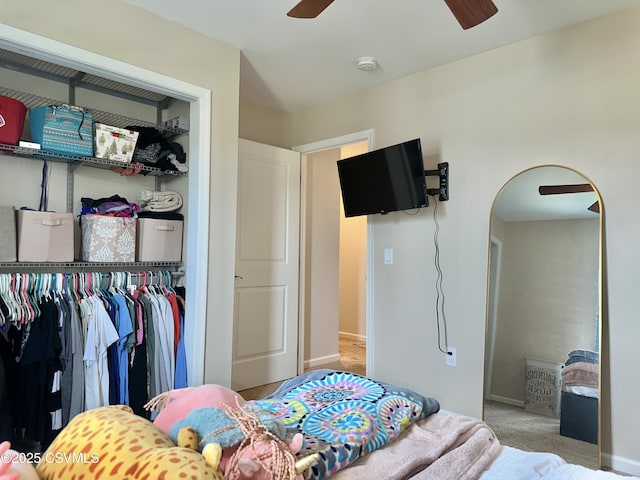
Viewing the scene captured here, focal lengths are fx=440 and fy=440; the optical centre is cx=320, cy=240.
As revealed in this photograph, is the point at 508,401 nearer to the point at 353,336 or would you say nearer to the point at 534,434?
the point at 534,434

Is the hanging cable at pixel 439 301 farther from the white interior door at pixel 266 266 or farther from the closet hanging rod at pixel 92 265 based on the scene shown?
the closet hanging rod at pixel 92 265

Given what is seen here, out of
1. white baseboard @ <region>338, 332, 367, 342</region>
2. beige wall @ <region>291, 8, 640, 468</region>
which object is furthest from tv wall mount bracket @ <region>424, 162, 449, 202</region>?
white baseboard @ <region>338, 332, 367, 342</region>

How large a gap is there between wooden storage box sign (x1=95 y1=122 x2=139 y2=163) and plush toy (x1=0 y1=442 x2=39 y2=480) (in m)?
2.07

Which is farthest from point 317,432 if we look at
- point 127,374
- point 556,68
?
point 556,68

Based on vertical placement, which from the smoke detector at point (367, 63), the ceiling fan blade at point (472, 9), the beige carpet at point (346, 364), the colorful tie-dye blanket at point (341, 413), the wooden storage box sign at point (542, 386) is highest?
the smoke detector at point (367, 63)

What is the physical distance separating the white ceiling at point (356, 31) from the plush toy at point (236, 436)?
2091mm

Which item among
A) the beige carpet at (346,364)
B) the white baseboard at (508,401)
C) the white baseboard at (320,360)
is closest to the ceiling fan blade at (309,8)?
the white baseboard at (508,401)

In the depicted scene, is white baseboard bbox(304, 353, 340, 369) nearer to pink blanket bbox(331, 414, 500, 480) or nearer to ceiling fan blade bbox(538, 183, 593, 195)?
ceiling fan blade bbox(538, 183, 593, 195)

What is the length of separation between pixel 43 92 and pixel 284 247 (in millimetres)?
2083

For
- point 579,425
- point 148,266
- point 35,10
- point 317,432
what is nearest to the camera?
point 317,432

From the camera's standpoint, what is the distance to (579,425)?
245cm

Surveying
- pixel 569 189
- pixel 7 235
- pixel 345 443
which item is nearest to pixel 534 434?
pixel 569 189

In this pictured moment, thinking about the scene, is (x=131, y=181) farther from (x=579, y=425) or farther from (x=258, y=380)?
(x=579, y=425)

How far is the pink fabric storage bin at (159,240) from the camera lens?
→ 2.84m
